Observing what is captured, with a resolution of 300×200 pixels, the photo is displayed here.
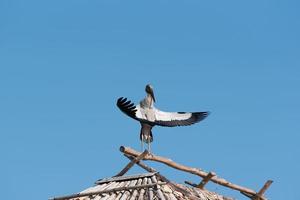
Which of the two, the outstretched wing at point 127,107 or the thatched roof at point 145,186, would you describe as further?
the outstretched wing at point 127,107

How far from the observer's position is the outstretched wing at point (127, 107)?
1255cm

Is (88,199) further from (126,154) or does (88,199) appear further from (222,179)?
(222,179)

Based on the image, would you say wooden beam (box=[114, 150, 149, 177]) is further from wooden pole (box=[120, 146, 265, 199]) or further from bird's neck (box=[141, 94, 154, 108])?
bird's neck (box=[141, 94, 154, 108])

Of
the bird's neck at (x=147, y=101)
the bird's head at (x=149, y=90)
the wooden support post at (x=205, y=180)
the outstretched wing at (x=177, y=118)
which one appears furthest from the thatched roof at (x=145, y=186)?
the bird's head at (x=149, y=90)

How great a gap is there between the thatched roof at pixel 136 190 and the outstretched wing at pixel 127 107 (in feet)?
3.71

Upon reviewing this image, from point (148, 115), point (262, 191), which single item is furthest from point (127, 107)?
point (262, 191)

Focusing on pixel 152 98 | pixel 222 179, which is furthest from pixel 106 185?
pixel 222 179

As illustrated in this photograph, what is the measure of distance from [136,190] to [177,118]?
8.63 feet

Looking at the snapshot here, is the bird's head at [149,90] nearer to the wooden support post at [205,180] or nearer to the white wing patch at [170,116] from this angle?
the white wing patch at [170,116]

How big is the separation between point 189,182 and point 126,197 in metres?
3.29

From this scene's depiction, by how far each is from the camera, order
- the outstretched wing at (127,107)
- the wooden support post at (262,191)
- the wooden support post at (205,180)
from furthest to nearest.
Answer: the wooden support post at (262,191) < the wooden support post at (205,180) < the outstretched wing at (127,107)

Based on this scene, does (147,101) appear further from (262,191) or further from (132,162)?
(262,191)

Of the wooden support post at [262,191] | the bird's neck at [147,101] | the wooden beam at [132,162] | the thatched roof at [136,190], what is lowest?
the thatched roof at [136,190]

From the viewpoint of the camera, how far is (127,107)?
41.4ft
